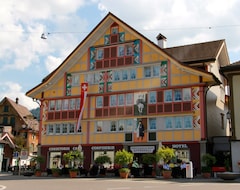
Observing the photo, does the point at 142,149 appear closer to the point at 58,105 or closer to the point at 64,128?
the point at 64,128

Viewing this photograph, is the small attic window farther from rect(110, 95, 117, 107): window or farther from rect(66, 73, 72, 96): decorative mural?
rect(110, 95, 117, 107): window

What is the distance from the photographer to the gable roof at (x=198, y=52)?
35700mm

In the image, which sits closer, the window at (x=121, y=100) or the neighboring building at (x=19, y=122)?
the window at (x=121, y=100)

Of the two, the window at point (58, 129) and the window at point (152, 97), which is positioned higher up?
the window at point (152, 97)

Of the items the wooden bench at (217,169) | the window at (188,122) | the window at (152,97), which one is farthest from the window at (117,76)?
the wooden bench at (217,169)

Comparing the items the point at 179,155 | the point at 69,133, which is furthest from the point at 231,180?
the point at 69,133

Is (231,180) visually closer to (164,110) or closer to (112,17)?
(164,110)

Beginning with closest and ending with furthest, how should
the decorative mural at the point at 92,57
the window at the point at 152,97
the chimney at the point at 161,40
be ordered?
the window at the point at 152,97, the decorative mural at the point at 92,57, the chimney at the point at 161,40

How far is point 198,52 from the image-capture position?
124ft

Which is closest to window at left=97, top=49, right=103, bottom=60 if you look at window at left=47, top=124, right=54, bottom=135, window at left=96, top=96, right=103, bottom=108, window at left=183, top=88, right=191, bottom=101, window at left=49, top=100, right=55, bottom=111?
window at left=96, top=96, right=103, bottom=108

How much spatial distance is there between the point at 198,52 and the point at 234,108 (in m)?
8.60

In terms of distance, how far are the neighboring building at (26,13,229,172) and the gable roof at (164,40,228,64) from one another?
101 mm

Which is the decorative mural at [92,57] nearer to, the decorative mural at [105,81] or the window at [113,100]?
the decorative mural at [105,81]

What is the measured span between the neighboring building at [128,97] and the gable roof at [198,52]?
0.10 m
